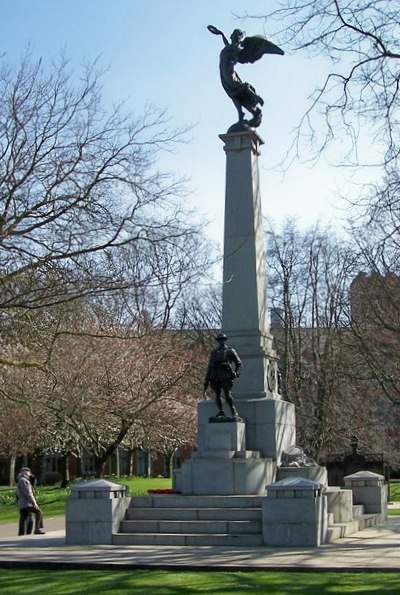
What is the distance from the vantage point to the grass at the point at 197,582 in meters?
10.6

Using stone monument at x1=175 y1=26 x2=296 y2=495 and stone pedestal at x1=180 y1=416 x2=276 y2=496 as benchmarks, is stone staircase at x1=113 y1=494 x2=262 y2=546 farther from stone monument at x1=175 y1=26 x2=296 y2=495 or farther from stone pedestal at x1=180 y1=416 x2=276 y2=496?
stone monument at x1=175 y1=26 x2=296 y2=495

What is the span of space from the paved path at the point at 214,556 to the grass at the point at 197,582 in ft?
1.13

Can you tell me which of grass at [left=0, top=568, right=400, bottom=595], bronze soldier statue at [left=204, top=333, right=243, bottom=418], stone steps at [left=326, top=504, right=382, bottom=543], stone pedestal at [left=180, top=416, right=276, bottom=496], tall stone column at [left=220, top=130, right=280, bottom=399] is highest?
tall stone column at [left=220, top=130, right=280, bottom=399]

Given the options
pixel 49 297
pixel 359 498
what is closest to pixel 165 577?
pixel 49 297

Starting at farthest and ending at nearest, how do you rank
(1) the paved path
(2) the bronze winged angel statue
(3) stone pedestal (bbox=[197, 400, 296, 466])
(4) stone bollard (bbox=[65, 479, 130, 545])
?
(2) the bronze winged angel statue → (3) stone pedestal (bbox=[197, 400, 296, 466]) → (4) stone bollard (bbox=[65, 479, 130, 545]) → (1) the paved path

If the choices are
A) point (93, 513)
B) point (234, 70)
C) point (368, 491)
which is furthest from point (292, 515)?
point (234, 70)

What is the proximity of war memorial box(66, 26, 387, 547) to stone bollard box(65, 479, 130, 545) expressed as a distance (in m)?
0.02

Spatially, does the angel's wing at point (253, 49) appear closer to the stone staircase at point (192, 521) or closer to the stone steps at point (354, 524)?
the stone staircase at point (192, 521)

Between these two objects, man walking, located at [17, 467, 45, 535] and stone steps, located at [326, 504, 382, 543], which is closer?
stone steps, located at [326, 504, 382, 543]

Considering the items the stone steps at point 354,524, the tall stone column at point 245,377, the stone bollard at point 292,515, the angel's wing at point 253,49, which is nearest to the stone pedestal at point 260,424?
the tall stone column at point 245,377

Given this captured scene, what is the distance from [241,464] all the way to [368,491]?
16.7 feet

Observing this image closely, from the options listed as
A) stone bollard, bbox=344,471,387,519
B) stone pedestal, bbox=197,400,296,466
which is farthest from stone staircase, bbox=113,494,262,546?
stone bollard, bbox=344,471,387,519

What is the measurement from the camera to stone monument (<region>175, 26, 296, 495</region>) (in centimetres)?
1823

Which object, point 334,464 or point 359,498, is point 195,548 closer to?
point 359,498
